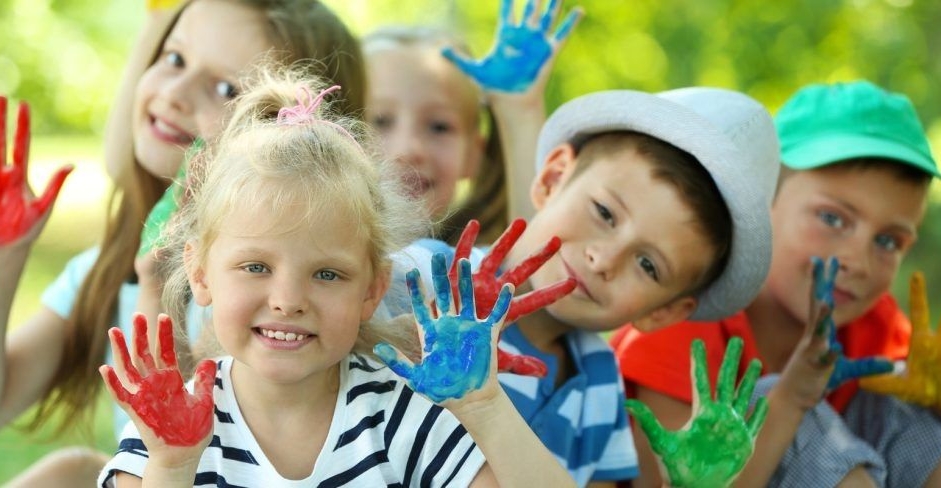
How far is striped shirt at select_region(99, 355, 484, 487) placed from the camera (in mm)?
1585

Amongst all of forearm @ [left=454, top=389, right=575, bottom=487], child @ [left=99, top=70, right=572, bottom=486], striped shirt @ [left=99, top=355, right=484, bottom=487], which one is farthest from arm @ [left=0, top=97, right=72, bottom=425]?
forearm @ [left=454, top=389, right=575, bottom=487]

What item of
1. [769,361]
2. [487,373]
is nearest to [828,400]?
[769,361]

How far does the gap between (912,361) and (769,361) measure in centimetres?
29

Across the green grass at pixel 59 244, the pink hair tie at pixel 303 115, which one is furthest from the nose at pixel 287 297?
the green grass at pixel 59 244

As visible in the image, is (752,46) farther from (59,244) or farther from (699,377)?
(699,377)

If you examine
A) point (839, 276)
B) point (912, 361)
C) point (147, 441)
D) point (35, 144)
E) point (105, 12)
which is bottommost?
point (35, 144)

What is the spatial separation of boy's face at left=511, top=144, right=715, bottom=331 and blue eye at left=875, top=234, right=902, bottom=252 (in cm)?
63

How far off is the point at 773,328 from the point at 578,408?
2.28ft

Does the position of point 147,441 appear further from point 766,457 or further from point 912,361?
point 912,361

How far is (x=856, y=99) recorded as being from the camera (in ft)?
8.51

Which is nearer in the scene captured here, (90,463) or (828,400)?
(90,463)

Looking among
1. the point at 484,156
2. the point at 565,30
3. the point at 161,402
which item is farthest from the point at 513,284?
the point at 484,156

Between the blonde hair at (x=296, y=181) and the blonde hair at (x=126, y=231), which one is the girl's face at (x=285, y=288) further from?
the blonde hair at (x=126, y=231)

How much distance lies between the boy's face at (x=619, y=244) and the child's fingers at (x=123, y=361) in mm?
762
